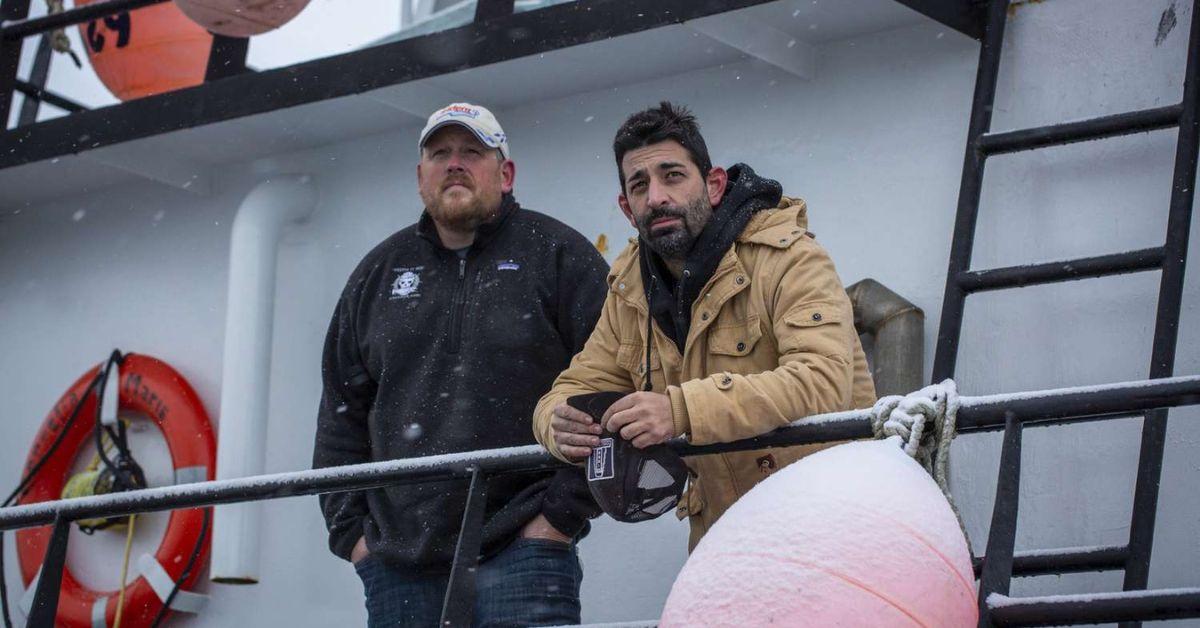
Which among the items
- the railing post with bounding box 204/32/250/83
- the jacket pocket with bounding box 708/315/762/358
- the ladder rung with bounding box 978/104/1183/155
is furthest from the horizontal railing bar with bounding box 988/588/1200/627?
the railing post with bounding box 204/32/250/83

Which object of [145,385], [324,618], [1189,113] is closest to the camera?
[1189,113]

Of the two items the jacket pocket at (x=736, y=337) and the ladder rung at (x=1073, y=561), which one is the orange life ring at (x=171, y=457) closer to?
the jacket pocket at (x=736, y=337)

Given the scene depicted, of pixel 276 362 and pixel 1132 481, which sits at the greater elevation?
pixel 276 362

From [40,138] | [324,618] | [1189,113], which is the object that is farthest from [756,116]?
[40,138]

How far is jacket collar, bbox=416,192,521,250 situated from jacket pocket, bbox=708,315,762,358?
100 cm

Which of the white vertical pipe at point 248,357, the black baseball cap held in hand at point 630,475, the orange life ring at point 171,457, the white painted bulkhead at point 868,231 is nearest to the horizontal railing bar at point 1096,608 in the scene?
the black baseball cap held in hand at point 630,475

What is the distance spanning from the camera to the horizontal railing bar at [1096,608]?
2.41 m

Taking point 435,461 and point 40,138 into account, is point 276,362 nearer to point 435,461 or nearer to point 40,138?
point 40,138

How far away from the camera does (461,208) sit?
4.27m

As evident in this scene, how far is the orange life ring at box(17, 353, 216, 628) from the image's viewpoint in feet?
19.6

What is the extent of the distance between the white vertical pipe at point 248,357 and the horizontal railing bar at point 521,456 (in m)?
1.65

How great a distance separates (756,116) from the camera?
529 cm

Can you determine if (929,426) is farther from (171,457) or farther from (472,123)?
(171,457)

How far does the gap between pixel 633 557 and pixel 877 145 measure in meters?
1.51
